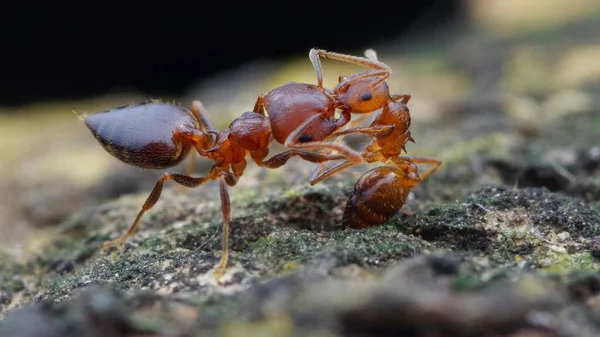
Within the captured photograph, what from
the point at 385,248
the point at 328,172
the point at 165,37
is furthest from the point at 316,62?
the point at 165,37

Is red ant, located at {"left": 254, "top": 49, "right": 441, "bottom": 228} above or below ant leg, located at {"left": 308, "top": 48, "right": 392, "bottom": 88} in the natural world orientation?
below

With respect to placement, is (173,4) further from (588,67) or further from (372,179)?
(372,179)

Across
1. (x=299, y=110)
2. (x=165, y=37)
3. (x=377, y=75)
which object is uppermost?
(x=377, y=75)

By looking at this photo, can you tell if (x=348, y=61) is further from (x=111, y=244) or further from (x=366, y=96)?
(x=111, y=244)

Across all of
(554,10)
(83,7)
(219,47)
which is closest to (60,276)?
(83,7)

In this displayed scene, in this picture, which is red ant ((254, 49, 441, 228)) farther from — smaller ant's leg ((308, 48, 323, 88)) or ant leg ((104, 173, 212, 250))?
ant leg ((104, 173, 212, 250))

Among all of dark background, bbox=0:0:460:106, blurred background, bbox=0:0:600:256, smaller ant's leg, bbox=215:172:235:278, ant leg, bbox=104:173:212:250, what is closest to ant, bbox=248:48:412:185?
smaller ant's leg, bbox=215:172:235:278
